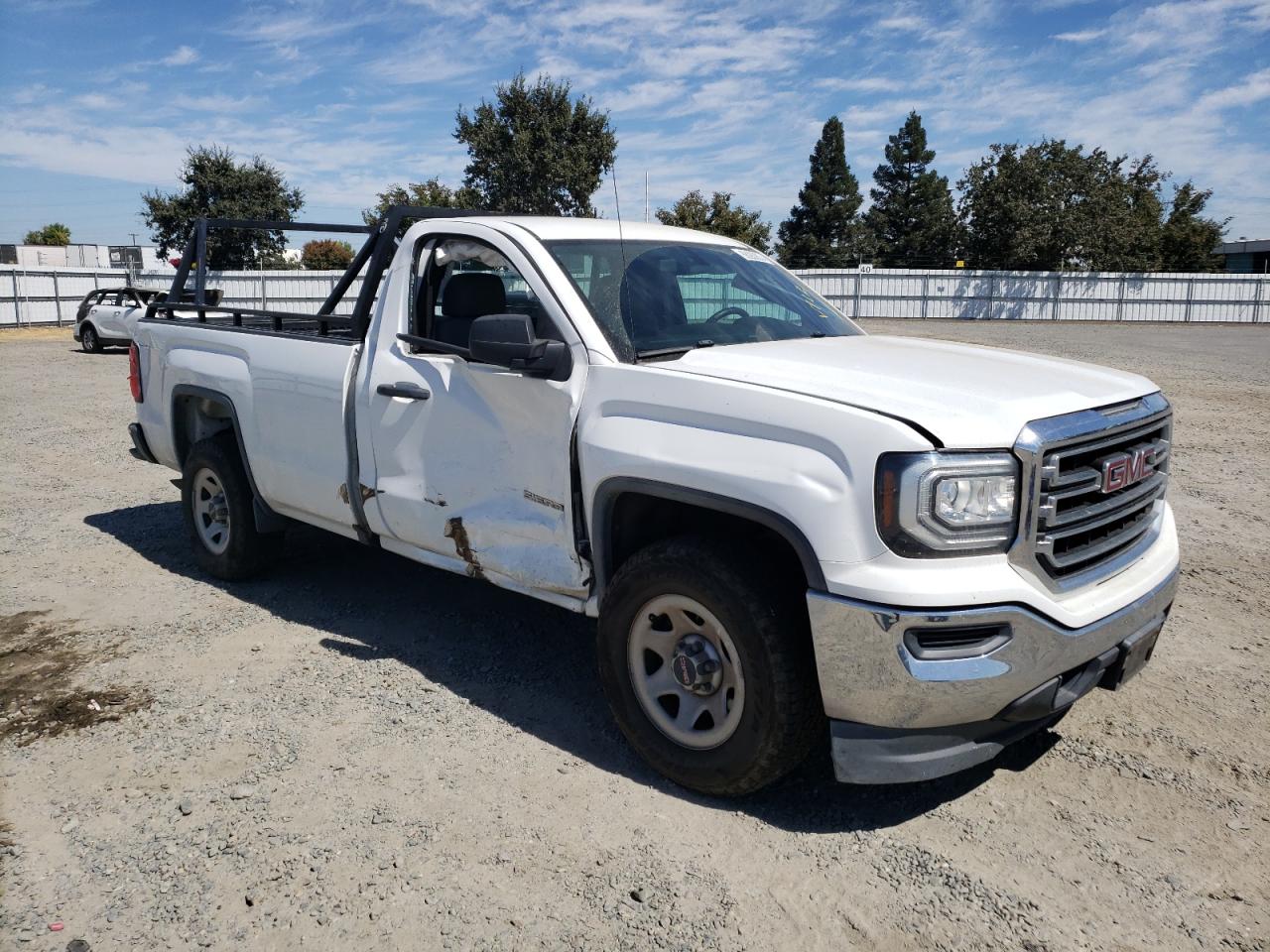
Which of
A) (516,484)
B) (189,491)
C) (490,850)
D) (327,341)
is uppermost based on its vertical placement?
(327,341)

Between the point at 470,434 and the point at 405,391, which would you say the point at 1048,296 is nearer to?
the point at 405,391

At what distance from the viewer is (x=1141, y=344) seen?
24281 mm

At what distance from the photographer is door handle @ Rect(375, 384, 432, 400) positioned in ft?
14.0

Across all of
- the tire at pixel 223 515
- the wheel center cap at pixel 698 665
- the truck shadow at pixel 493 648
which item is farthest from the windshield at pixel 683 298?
the tire at pixel 223 515

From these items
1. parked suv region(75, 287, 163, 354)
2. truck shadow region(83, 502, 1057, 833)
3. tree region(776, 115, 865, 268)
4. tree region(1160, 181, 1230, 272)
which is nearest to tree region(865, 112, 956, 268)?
tree region(776, 115, 865, 268)

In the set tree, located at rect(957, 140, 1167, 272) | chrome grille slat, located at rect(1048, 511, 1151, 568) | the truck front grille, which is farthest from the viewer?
tree, located at rect(957, 140, 1167, 272)

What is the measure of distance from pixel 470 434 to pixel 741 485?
4.65 feet

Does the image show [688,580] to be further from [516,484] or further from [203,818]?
[203,818]

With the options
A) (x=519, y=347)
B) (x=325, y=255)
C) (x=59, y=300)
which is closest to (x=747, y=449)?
(x=519, y=347)

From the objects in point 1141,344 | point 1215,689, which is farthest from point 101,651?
point 1141,344

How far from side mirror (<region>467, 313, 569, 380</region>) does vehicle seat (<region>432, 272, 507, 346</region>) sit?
0.75m

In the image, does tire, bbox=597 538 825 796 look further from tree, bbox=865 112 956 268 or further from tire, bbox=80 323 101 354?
tree, bbox=865 112 956 268

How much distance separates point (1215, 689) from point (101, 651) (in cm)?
512

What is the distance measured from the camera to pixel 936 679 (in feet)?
9.38
